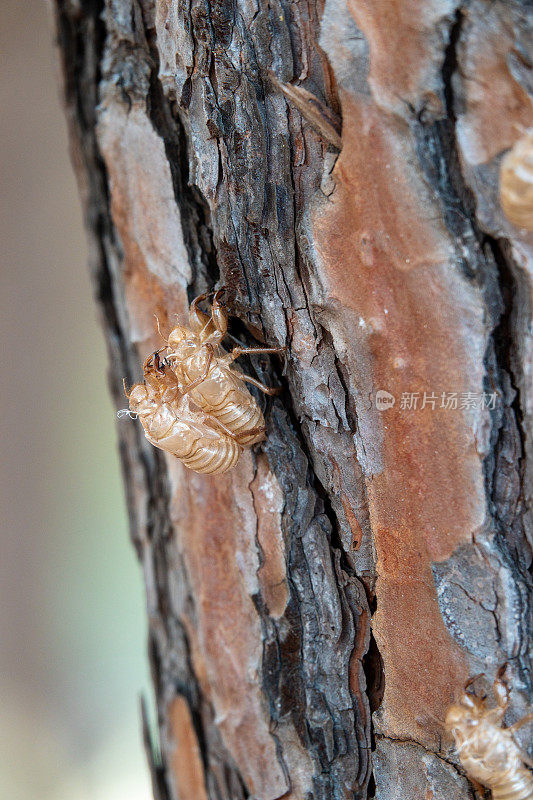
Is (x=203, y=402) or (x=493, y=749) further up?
(x=203, y=402)

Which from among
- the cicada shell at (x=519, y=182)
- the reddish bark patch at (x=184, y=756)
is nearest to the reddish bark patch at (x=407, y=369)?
the cicada shell at (x=519, y=182)

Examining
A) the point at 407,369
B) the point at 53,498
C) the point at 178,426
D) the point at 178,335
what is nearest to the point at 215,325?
the point at 178,335

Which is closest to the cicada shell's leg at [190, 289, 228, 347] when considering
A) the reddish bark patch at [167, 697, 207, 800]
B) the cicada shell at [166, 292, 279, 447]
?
the cicada shell at [166, 292, 279, 447]

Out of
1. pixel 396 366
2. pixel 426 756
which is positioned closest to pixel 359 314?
pixel 396 366

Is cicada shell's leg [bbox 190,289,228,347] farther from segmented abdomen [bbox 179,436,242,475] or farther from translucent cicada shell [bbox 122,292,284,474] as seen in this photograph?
segmented abdomen [bbox 179,436,242,475]

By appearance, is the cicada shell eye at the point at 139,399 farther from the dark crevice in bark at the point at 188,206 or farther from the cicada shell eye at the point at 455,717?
the cicada shell eye at the point at 455,717

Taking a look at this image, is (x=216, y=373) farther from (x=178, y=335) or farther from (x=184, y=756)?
(x=184, y=756)

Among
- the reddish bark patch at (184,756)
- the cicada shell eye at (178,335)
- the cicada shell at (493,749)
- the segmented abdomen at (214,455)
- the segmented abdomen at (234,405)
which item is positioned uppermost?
the cicada shell eye at (178,335)
